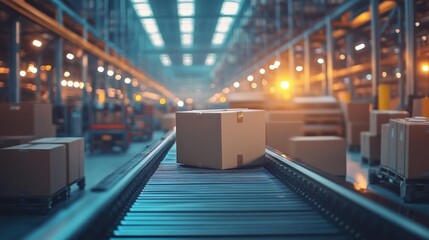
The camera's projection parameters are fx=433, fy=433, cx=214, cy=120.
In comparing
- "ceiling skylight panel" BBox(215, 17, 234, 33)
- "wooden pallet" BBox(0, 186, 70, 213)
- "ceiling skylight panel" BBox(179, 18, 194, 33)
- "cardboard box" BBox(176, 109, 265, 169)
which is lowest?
"wooden pallet" BBox(0, 186, 70, 213)

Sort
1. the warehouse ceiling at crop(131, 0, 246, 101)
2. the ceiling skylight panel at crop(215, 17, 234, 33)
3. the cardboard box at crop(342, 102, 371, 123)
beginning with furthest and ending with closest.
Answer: the ceiling skylight panel at crop(215, 17, 234, 33), the warehouse ceiling at crop(131, 0, 246, 101), the cardboard box at crop(342, 102, 371, 123)

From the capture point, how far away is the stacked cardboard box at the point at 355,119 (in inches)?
432

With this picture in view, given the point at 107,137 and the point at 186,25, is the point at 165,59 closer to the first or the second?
the point at 186,25

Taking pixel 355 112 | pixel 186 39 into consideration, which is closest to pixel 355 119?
pixel 355 112

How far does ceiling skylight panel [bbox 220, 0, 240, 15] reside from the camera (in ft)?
75.6

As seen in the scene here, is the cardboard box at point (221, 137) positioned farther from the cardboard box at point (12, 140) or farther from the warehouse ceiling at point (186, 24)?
the warehouse ceiling at point (186, 24)

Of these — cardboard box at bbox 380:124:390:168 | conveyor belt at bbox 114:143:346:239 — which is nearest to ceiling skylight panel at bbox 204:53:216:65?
cardboard box at bbox 380:124:390:168

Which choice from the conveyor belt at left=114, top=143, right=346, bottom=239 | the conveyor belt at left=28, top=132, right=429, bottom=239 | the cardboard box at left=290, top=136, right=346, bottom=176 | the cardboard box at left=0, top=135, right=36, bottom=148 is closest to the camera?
the conveyor belt at left=28, top=132, right=429, bottom=239

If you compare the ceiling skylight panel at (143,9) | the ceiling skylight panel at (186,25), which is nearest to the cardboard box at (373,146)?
the ceiling skylight panel at (143,9)

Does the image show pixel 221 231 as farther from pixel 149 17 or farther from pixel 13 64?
pixel 149 17

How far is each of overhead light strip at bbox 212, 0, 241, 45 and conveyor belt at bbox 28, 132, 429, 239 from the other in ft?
67.2

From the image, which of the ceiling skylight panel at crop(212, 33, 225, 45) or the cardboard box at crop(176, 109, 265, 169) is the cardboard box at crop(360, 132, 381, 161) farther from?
the ceiling skylight panel at crop(212, 33, 225, 45)

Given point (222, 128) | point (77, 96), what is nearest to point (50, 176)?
point (222, 128)

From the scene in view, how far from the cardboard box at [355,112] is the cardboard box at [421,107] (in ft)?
11.3
